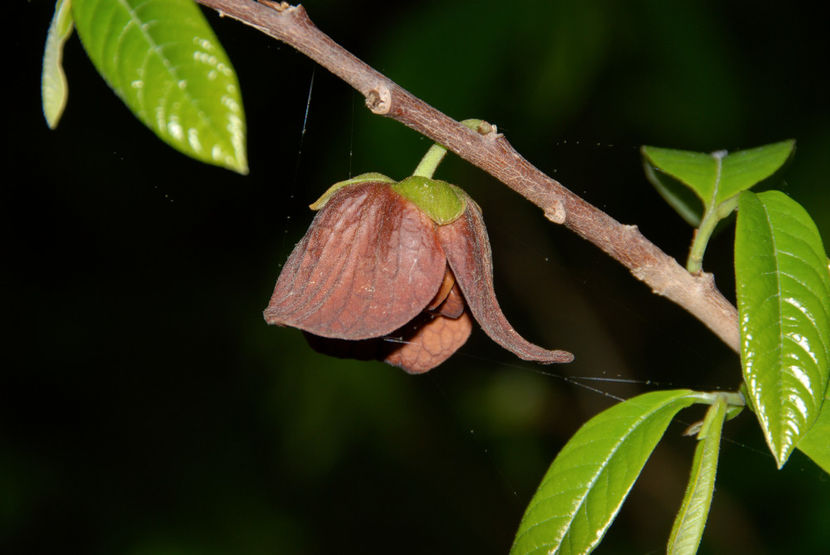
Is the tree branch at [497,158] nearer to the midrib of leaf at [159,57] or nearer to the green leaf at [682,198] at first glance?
the midrib of leaf at [159,57]

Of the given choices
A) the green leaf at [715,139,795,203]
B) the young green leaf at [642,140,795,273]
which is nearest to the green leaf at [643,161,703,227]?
the young green leaf at [642,140,795,273]

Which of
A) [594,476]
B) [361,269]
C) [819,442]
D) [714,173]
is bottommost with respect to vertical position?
[594,476]

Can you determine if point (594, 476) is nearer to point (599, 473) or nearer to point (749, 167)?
point (599, 473)

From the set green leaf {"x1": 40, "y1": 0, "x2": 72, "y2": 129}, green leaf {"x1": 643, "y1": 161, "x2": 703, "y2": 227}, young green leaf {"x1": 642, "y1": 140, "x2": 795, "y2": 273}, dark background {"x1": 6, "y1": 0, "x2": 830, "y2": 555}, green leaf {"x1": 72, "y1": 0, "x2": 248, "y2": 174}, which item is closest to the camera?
green leaf {"x1": 72, "y1": 0, "x2": 248, "y2": 174}

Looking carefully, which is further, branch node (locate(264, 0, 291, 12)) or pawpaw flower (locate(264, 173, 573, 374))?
pawpaw flower (locate(264, 173, 573, 374))

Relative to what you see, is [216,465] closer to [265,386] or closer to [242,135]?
[265,386]

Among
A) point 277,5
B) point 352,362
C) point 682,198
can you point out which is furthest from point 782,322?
point 352,362

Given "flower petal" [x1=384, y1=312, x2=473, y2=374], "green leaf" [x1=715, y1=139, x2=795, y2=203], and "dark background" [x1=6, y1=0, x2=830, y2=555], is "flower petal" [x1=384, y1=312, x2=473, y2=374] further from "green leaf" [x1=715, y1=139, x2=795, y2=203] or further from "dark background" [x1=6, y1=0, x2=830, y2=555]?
"dark background" [x1=6, y1=0, x2=830, y2=555]
